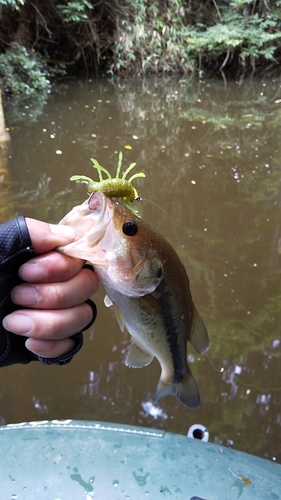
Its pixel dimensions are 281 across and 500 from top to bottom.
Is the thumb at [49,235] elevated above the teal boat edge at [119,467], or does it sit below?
above

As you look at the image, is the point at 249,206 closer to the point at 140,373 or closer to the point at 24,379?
the point at 140,373

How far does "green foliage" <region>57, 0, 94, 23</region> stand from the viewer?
381 inches

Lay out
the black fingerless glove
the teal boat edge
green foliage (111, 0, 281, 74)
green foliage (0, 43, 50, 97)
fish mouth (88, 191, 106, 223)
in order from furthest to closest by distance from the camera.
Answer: green foliage (111, 0, 281, 74) < green foliage (0, 43, 50, 97) < the teal boat edge < the black fingerless glove < fish mouth (88, 191, 106, 223)

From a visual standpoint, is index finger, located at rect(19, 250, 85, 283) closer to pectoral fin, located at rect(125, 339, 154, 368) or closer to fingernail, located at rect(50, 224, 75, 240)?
fingernail, located at rect(50, 224, 75, 240)

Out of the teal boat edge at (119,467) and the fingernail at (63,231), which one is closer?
the fingernail at (63,231)

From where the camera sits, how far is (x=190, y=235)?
408 centimetres

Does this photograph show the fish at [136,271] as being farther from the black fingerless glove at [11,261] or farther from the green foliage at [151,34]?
the green foliage at [151,34]

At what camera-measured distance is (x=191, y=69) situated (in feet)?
40.1

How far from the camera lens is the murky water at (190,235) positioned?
2652 mm

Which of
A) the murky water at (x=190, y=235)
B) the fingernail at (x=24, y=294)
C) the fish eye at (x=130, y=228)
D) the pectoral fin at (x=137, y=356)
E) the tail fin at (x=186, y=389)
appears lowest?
the murky water at (x=190, y=235)

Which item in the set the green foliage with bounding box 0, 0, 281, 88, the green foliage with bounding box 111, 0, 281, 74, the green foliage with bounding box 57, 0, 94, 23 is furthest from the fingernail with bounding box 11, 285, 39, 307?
the green foliage with bounding box 111, 0, 281, 74

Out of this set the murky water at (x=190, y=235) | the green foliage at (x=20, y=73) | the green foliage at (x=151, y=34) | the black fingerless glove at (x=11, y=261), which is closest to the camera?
the black fingerless glove at (x=11, y=261)

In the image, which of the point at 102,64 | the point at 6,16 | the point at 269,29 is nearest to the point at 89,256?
the point at 6,16

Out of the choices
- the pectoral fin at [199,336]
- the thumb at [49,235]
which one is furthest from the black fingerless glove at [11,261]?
the pectoral fin at [199,336]
